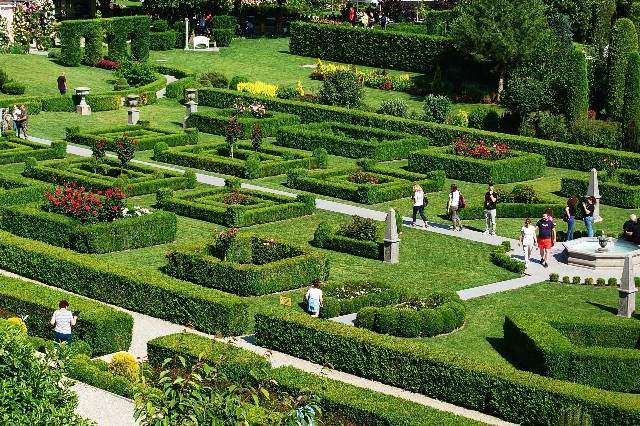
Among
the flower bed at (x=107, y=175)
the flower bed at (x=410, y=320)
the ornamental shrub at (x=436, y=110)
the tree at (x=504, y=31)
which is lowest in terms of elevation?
the flower bed at (x=410, y=320)

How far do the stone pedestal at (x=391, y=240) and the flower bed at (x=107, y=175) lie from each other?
10.4m

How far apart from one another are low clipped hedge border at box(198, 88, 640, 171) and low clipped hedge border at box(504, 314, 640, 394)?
2023 centimetres

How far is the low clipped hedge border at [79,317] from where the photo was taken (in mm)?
29969

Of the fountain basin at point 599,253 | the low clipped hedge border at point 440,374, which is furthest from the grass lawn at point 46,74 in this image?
the low clipped hedge border at point 440,374

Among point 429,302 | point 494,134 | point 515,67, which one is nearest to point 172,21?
point 515,67

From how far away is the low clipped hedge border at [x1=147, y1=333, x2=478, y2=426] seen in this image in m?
24.5

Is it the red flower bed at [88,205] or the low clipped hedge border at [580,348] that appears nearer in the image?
the low clipped hedge border at [580,348]

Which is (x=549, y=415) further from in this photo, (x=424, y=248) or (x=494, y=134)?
(x=494, y=134)

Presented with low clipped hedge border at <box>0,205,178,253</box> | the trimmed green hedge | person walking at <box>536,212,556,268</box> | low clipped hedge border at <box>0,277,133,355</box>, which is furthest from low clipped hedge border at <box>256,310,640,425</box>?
the trimmed green hedge

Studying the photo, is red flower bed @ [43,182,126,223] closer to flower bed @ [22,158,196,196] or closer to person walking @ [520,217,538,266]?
flower bed @ [22,158,196,196]

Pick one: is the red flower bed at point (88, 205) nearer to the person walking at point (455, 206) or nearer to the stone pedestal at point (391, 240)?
the stone pedestal at point (391, 240)

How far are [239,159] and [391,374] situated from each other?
76.2 feet

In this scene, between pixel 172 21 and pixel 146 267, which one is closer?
pixel 146 267

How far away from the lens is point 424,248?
3956 cm
